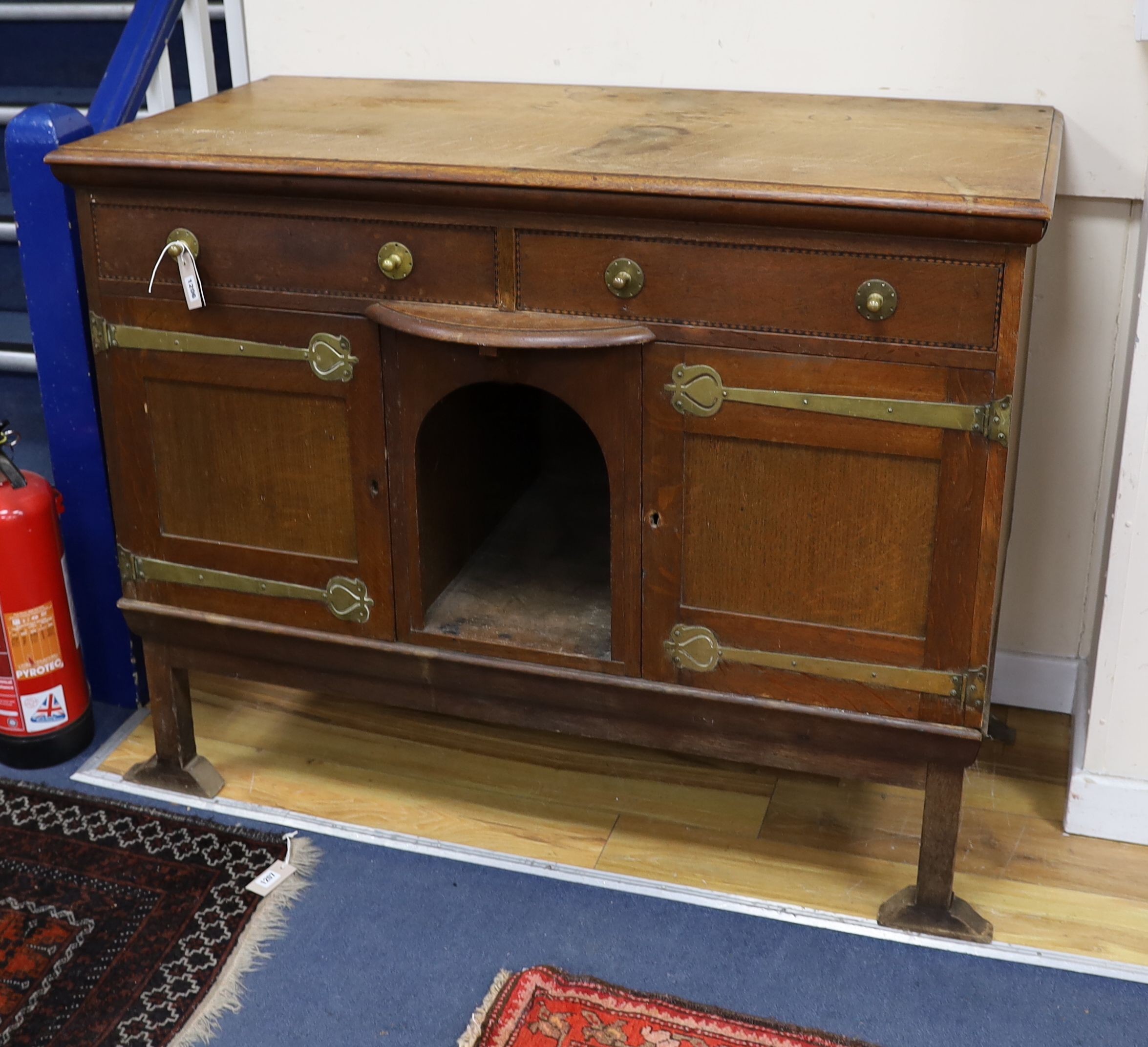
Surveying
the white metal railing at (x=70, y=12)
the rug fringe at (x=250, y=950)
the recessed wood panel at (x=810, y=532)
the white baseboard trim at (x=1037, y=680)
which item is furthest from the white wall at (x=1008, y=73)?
the rug fringe at (x=250, y=950)

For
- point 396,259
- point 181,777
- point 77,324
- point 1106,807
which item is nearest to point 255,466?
point 396,259

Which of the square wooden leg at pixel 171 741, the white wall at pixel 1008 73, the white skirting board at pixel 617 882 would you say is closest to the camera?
the white skirting board at pixel 617 882

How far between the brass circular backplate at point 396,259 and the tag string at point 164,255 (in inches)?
12.4

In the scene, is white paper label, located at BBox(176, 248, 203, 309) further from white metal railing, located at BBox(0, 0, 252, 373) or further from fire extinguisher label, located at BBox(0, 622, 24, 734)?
fire extinguisher label, located at BBox(0, 622, 24, 734)

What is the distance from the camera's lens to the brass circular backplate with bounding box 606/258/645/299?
178cm

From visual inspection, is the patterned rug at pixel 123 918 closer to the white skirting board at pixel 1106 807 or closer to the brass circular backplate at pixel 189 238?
the brass circular backplate at pixel 189 238

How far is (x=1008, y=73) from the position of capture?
222 centimetres

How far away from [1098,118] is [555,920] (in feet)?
5.20

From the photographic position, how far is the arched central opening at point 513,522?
2098 mm

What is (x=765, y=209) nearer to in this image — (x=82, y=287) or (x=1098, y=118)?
(x=1098, y=118)

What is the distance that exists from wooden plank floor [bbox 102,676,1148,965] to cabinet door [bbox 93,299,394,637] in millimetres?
402

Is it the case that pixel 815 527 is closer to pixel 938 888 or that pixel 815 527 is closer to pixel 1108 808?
pixel 938 888

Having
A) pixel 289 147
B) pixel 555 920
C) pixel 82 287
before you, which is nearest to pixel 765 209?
pixel 289 147

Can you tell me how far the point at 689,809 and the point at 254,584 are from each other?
0.85m
